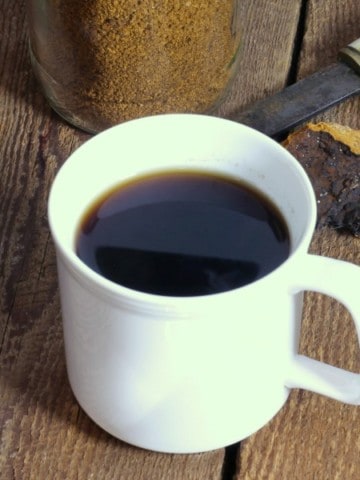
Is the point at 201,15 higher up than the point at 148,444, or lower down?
higher up

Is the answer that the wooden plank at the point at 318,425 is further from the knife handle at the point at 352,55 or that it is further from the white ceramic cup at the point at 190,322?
the knife handle at the point at 352,55

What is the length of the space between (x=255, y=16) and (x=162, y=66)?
0.60ft

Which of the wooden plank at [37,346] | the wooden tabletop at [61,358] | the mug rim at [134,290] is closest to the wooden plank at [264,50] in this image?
the wooden tabletop at [61,358]

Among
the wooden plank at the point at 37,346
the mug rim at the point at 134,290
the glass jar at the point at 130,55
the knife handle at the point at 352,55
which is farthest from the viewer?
the knife handle at the point at 352,55

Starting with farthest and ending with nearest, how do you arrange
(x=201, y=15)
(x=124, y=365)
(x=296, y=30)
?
(x=296, y=30) → (x=201, y=15) → (x=124, y=365)

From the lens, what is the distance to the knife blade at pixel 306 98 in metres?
0.73

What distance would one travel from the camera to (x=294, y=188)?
512 millimetres

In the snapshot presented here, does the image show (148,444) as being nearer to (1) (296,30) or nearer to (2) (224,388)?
(2) (224,388)

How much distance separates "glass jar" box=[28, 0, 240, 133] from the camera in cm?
66

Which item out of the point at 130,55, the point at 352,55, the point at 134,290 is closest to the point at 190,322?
the point at 134,290

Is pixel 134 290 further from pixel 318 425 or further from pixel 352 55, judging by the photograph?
pixel 352 55

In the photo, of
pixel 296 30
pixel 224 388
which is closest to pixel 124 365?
pixel 224 388

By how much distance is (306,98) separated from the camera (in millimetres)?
747

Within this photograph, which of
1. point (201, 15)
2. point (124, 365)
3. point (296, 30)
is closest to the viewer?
point (124, 365)
